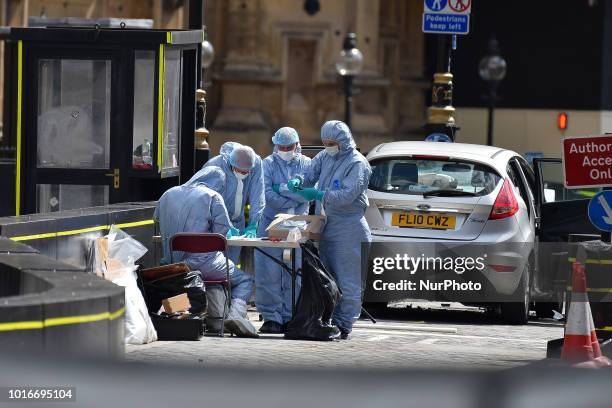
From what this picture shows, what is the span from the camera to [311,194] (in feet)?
44.0

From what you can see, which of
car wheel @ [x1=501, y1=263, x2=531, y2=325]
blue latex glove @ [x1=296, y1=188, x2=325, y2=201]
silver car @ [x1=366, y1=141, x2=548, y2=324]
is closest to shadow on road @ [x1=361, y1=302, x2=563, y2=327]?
car wheel @ [x1=501, y1=263, x2=531, y2=325]

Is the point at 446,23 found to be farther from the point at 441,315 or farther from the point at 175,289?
the point at 175,289

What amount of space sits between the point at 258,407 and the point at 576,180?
7.31m

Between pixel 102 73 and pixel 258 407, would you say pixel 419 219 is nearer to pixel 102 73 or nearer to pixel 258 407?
pixel 102 73

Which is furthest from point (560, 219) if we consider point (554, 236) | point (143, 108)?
point (143, 108)

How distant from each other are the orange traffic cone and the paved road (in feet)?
1.09

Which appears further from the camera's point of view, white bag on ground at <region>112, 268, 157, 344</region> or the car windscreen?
the car windscreen

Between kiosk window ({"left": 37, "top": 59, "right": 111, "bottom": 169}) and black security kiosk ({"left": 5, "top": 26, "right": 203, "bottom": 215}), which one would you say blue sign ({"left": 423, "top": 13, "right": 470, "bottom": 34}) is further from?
kiosk window ({"left": 37, "top": 59, "right": 111, "bottom": 169})

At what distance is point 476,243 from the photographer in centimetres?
1459

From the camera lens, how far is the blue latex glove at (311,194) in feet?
43.8

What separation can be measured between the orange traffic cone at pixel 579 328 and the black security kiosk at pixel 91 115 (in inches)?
192

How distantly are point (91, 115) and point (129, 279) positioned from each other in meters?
4.02

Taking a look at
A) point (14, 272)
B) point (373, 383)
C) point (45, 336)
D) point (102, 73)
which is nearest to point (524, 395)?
point (373, 383)

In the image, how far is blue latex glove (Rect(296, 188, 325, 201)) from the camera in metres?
13.4
